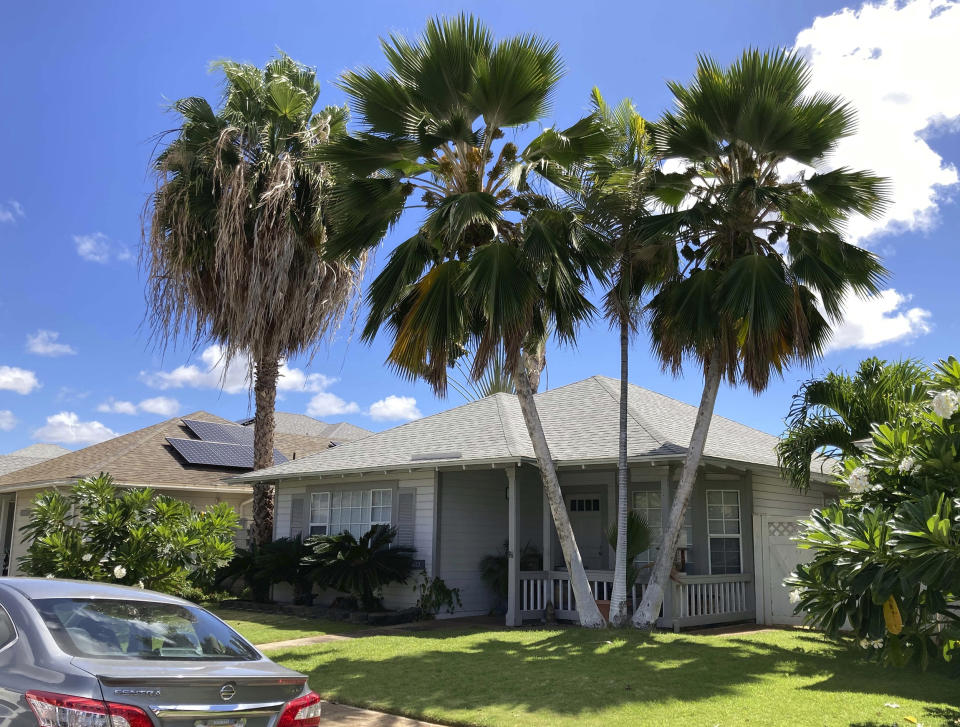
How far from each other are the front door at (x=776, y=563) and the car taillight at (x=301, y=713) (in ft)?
39.3

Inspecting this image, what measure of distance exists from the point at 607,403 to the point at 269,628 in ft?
27.5

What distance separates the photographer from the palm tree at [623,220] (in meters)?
13.0

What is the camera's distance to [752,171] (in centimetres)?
1309

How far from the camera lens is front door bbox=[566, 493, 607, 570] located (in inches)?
669

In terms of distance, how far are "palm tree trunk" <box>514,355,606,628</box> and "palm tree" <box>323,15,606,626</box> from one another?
2 centimetres

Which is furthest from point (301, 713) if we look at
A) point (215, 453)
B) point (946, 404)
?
point (215, 453)

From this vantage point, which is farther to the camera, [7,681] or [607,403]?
[607,403]

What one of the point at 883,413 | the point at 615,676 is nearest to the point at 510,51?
the point at 883,413

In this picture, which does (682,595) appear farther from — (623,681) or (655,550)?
(623,681)

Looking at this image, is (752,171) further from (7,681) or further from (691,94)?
(7,681)

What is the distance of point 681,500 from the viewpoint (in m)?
13.0

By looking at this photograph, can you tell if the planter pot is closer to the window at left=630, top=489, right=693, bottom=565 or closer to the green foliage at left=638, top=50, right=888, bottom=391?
the window at left=630, top=489, right=693, bottom=565

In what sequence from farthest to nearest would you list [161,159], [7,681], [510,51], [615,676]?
[161,159], [510,51], [615,676], [7,681]

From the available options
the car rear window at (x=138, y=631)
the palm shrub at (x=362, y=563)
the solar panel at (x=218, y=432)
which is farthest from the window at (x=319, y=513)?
the car rear window at (x=138, y=631)
